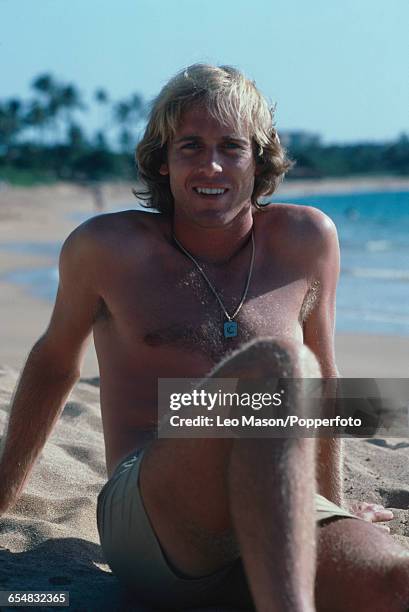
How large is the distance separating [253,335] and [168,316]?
0.25 meters

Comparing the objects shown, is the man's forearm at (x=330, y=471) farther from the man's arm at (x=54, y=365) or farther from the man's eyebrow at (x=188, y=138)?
the man's eyebrow at (x=188, y=138)

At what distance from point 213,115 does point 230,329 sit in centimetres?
63

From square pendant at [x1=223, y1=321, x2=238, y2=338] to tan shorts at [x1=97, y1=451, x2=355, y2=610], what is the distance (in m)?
0.43

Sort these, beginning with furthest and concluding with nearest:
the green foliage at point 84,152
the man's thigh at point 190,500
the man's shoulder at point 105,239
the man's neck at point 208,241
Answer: the green foliage at point 84,152, the man's neck at point 208,241, the man's shoulder at point 105,239, the man's thigh at point 190,500

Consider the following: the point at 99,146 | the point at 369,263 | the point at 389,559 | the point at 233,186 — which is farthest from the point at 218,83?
the point at 99,146

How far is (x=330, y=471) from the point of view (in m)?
2.86

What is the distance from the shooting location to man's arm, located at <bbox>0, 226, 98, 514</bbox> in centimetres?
283

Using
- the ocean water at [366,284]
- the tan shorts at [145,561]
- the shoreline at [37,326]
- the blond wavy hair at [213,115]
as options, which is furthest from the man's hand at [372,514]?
the ocean water at [366,284]

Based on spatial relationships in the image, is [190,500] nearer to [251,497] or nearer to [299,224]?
[251,497]

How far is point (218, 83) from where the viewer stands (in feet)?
9.35

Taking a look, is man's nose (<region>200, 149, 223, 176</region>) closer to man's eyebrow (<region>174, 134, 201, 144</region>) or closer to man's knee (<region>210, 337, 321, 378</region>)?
man's eyebrow (<region>174, 134, 201, 144</region>)

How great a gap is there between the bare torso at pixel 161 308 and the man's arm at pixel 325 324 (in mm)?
31

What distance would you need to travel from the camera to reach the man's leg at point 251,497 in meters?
1.97

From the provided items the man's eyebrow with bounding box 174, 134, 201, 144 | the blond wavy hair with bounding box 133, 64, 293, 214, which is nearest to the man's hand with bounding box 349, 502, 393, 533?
the blond wavy hair with bounding box 133, 64, 293, 214
